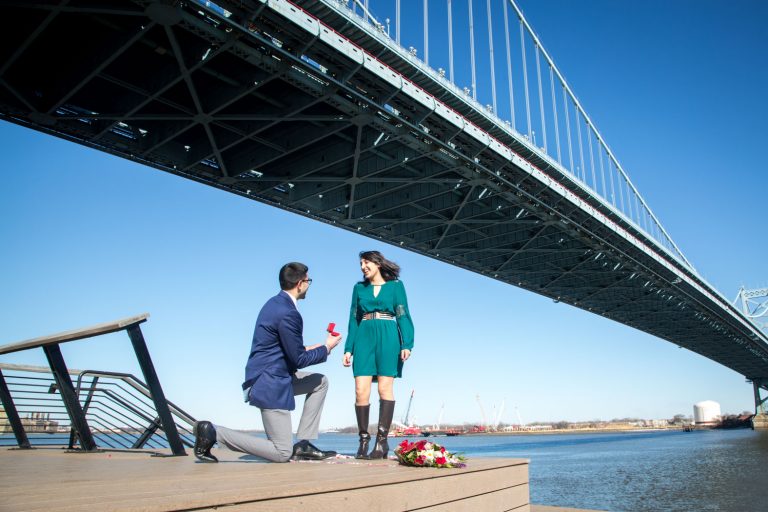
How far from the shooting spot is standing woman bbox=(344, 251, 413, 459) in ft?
14.6

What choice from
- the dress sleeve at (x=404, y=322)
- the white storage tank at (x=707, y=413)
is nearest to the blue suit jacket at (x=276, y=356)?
the dress sleeve at (x=404, y=322)

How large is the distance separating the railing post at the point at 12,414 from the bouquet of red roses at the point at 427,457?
4137 millimetres

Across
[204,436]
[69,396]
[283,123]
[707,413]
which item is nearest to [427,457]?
[204,436]

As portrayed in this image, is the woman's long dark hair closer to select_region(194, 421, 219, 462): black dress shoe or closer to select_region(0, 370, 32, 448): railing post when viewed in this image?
select_region(194, 421, 219, 462): black dress shoe

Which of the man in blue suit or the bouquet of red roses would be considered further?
the man in blue suit

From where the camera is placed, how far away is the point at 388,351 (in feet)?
14.6

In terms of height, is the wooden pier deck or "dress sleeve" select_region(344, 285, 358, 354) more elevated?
"dress sleeve" select_region(344, 285, 358, 354)

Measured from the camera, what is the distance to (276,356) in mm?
3877

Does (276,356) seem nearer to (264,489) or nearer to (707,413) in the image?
(264,489)

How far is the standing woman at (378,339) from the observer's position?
444 cm

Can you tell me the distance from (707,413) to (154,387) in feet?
413

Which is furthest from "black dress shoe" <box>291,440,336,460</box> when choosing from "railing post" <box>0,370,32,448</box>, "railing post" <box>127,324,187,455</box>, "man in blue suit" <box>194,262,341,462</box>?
"railing post" <box>0,370,32,448</box>

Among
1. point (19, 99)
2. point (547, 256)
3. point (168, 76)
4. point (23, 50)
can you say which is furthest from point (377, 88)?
point (547, 256)

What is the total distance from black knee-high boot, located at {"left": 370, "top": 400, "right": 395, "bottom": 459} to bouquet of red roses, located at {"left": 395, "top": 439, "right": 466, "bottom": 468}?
29.5 inches
